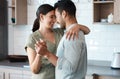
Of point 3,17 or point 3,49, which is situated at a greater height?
point 3,17

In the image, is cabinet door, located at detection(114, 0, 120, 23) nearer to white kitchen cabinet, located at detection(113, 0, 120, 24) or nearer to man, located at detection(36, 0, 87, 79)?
white kitchen cabinet, located at detection(113, 0, 120, 24)

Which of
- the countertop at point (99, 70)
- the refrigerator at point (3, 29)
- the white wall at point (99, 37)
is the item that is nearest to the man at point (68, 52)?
the countertop at point (99, 70)

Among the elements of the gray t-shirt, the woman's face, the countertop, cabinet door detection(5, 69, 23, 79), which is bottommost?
cabinet door detection(5, 69, 23, 79)

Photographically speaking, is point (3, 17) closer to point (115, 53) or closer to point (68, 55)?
point (115, 53)

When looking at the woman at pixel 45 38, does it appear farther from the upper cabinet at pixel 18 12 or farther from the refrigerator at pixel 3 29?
the refrigerator at pixel 3 29

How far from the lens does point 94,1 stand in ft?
10.4

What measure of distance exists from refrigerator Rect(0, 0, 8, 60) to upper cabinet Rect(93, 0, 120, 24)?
5.10 ft

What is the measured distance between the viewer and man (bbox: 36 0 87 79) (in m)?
1.57

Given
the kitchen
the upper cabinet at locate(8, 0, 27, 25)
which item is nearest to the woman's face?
the kitchen

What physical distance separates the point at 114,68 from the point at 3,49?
6.08 feet

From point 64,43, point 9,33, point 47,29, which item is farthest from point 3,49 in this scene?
point 64,43

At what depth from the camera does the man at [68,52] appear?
1574 mm

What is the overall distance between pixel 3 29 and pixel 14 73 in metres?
0.94

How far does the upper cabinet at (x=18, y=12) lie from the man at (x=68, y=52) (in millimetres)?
2129
